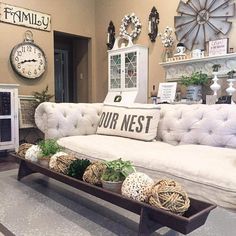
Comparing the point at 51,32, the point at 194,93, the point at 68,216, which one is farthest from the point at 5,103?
the point at 68,216

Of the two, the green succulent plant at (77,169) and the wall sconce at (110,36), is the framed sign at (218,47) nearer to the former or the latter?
the wall sconce at (110,36)

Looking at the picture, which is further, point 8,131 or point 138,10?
point 138,10

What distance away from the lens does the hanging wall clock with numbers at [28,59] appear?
4.62m

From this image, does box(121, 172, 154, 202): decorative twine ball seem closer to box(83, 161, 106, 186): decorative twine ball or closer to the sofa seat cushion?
box(83, 161, 106, 186): decorative twine ball

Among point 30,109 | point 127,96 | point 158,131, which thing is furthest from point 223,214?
point 30,109

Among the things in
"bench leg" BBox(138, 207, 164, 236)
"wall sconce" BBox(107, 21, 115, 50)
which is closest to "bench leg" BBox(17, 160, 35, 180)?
"bench leg" BBox(138, 207, 164, 236)

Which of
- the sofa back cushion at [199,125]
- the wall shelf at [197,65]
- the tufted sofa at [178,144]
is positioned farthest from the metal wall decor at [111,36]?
the sofa back cushion at [199,125]

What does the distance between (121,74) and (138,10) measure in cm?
117

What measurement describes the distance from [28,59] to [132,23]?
196 centimetres

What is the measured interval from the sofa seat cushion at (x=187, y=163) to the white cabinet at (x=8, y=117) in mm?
1929

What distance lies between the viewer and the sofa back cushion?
2.07 meters

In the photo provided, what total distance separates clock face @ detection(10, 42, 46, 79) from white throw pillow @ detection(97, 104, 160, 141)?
8.66 feet

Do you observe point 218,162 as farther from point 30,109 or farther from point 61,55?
point 61,55

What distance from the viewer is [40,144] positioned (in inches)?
61.6
